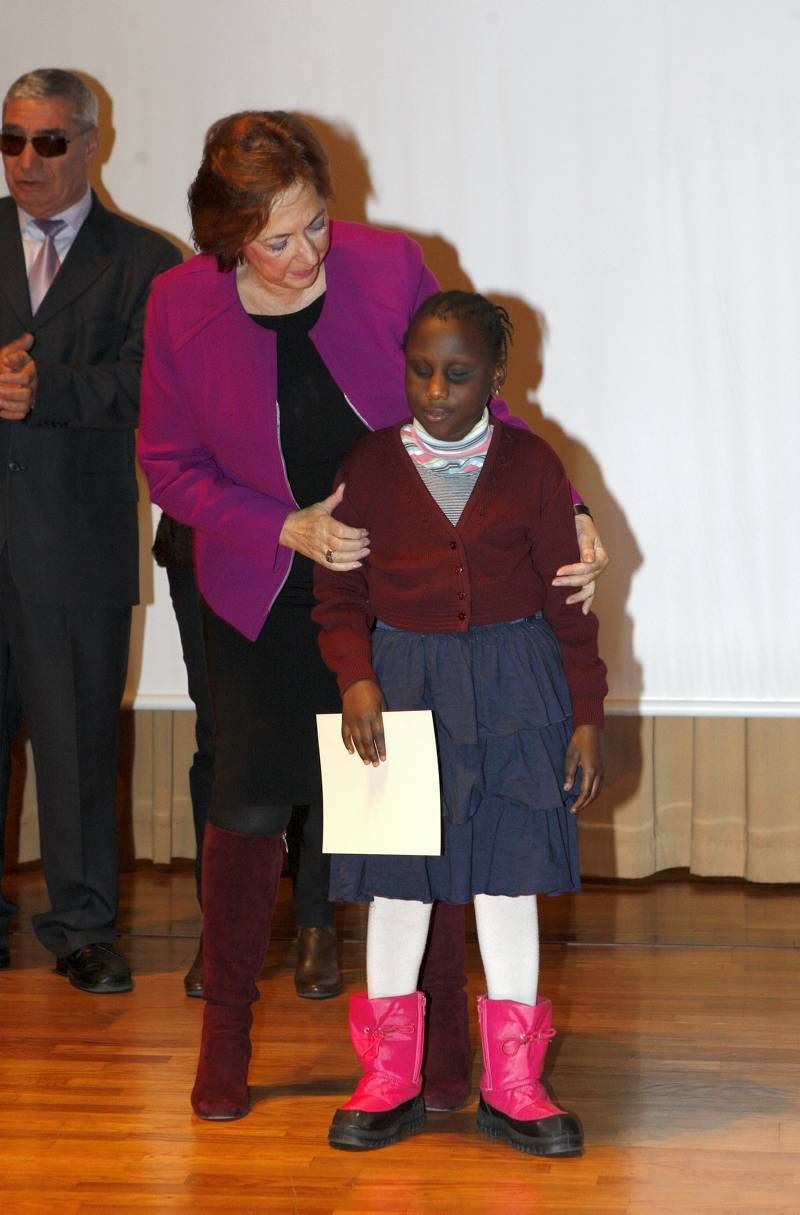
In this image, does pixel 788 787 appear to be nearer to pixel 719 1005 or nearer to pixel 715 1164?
pixel 719 1005

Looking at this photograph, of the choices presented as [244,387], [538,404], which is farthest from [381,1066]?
[538,404]

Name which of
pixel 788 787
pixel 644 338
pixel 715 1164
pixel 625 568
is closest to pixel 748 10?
pixel 644 338

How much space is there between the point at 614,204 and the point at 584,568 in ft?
5.67

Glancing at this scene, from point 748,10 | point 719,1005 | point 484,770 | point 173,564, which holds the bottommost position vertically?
point 719,1005

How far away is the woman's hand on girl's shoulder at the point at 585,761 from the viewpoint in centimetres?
221

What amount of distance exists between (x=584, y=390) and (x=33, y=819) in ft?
5.50

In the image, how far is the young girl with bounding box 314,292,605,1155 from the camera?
2.19 meters

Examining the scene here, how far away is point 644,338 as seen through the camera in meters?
3.72

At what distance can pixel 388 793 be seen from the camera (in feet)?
7.14

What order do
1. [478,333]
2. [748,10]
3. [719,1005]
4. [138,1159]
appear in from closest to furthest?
1. [478,333]
2. [138,1159]
3. [719,1005]
4. [748,10]

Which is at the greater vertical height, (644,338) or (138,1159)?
(644,338)

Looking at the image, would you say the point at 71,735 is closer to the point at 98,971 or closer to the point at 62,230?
the point at 98,971

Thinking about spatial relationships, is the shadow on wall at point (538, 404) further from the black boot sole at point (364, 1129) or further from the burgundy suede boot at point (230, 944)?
the black boot sole at point (364, 1129)

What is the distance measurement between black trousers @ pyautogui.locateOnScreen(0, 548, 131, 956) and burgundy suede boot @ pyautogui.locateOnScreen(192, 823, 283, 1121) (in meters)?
0.80
